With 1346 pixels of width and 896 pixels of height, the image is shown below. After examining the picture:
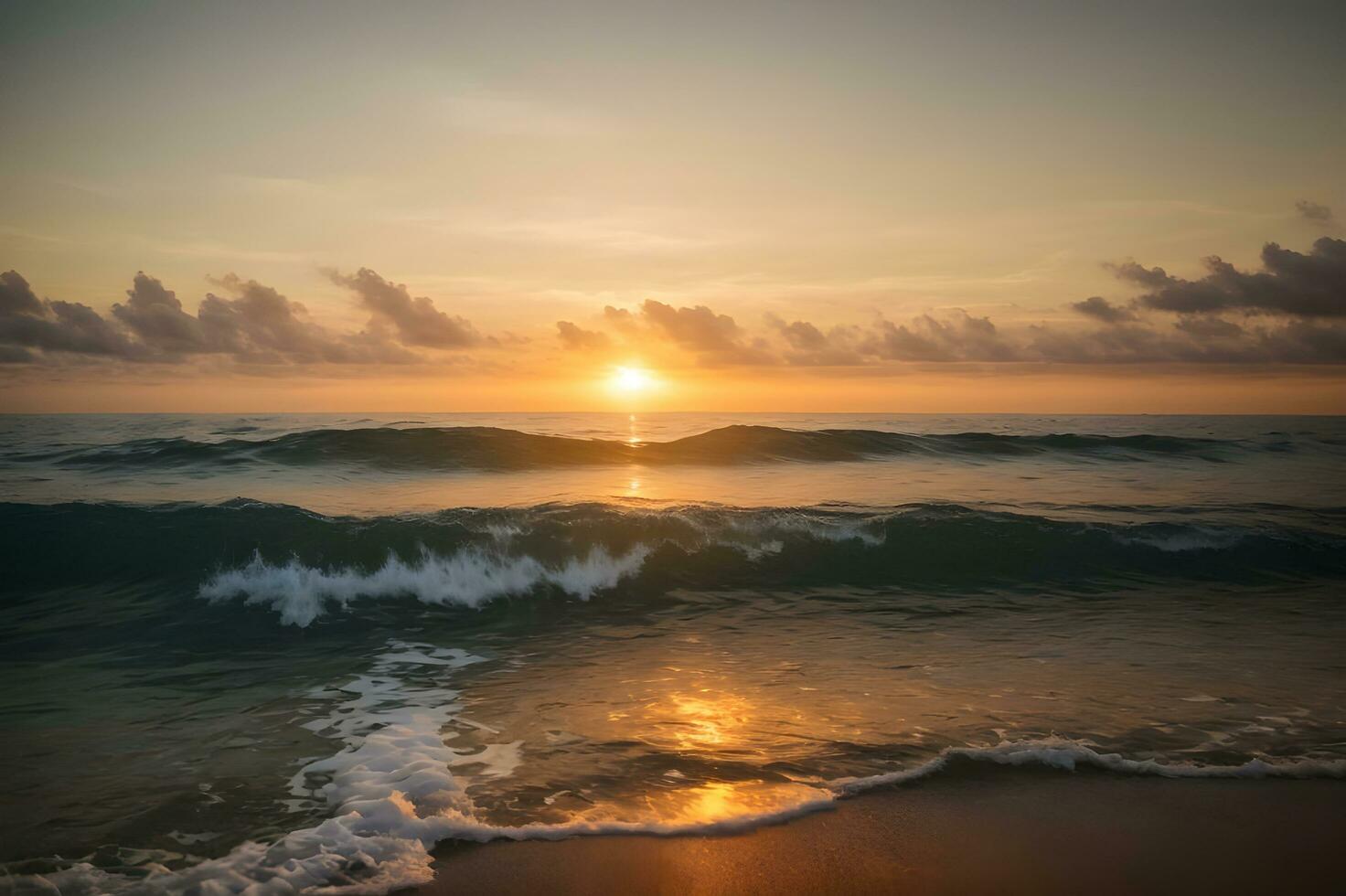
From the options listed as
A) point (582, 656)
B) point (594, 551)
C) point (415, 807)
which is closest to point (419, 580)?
point (594, 551)

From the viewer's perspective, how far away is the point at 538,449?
2995 centimetres

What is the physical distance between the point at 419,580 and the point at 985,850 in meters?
10.3

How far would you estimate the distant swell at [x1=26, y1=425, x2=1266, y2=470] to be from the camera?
2675 cm

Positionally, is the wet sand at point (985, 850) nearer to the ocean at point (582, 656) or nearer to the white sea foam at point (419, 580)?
the ocean at point (582, 656)

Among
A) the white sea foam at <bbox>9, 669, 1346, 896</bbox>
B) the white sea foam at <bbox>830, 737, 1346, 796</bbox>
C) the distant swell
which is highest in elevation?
the distant swell

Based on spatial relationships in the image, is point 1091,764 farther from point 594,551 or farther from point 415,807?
point 594,551

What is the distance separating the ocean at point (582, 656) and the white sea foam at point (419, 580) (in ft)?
0.20

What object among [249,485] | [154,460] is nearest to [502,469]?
[249,485]

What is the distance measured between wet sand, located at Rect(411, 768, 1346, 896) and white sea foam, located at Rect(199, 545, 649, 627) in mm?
8152

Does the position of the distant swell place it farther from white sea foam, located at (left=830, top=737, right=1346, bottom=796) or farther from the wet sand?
the wet sand

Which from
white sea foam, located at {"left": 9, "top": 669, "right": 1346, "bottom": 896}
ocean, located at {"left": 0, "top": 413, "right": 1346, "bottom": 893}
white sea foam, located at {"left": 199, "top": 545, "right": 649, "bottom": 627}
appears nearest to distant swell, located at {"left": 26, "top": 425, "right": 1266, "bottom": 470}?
ocean, located at {"left": 0, "top": 413, "right": 1346, "bottom": 893}

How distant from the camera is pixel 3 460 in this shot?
85.2 ft

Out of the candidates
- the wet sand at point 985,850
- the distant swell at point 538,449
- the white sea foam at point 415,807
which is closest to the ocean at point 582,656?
the white sea foam at point 415,807

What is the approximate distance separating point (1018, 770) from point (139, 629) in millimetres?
11433
